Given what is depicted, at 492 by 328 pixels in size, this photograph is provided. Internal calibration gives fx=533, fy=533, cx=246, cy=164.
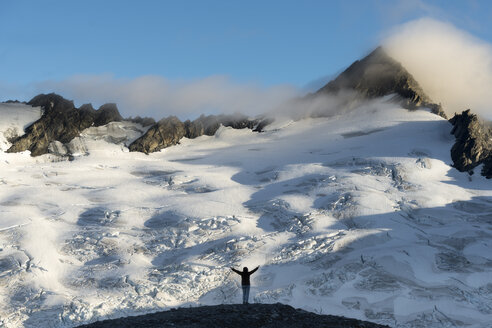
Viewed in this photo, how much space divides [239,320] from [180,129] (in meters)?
100

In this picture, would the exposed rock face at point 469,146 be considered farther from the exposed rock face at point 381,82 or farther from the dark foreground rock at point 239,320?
the dark foreground rock at point 239,320

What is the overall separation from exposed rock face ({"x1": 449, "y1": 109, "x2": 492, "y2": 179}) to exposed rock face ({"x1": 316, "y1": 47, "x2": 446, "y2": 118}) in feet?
71.2

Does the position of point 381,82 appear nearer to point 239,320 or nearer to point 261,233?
point 261,233

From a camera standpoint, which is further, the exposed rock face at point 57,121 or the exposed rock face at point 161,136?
the exposed rock face at point 161,136

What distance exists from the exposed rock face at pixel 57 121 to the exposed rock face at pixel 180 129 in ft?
35.1

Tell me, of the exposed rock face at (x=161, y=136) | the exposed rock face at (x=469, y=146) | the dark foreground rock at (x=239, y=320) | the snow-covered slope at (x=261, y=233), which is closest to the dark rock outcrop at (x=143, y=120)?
the exposed rock face at (x=161, y=136)

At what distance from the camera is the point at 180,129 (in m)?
120

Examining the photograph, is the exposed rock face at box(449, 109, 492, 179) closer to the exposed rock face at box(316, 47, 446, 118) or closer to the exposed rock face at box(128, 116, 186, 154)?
the exposed rock face at box(316, 47, 446, 118)

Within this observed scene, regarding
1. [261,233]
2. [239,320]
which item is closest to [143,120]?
[261,233]

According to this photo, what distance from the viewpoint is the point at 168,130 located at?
118m

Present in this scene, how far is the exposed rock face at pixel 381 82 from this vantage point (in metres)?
118

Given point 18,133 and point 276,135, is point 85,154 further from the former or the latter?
point 276,135

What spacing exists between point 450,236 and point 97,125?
81.1 m

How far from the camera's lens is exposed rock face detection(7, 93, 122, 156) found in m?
103
